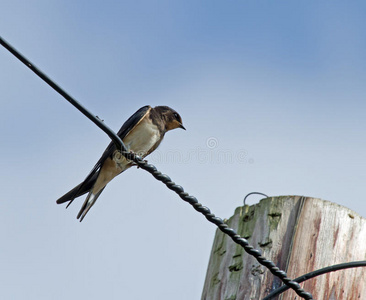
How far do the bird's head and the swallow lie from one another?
1.00 feet

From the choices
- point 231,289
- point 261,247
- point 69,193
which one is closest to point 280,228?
point 261,247

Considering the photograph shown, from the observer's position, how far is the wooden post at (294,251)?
350cm

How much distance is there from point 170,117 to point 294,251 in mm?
3365

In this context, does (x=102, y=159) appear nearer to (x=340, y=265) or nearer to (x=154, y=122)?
(x=154, y=122)

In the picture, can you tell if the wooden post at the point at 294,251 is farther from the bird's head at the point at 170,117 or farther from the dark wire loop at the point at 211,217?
the bird's head at the point at 170,117

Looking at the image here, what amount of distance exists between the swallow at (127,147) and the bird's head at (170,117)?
12.0 inches

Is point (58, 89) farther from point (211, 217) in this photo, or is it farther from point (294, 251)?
point (294, 251)

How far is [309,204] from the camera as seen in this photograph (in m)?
3.72

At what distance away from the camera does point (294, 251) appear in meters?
3.55

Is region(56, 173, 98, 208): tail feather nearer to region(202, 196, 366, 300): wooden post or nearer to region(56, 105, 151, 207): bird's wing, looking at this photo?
region(56, 105, 151, 207): bird's wing

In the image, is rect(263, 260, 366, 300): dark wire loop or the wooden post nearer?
rect(263, 260, 366, 300): dark wire loop

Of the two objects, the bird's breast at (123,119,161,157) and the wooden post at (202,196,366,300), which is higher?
the bird's breast at (123,119,161,157)

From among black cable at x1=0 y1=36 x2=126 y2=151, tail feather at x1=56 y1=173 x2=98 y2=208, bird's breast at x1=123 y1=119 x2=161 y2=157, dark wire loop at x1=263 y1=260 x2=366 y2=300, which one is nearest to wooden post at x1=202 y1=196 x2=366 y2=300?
dark wire loop at x1=263 y1=260 x2=366 y2=300

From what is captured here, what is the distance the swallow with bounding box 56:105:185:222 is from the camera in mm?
5859
